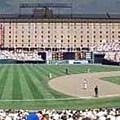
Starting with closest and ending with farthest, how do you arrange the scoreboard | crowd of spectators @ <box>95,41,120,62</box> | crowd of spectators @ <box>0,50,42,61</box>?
crowd of spectators @ <box>95,41,120,62</box>, crowd of spectators @ <box>0,50,42,61</box>, the scoreboard

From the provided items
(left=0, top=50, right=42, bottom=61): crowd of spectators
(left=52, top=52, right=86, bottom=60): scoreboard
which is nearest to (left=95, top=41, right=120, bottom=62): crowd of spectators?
(left=52, top=52, right=86, bottom=60): scoreboard

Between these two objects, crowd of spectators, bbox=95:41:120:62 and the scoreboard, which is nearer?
crowd of spectators, bbox=95:41:120:62

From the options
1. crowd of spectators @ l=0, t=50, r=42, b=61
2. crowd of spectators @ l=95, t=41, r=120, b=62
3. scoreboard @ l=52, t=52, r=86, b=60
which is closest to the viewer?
crowd of spectators @ l=95, t=41, r=120, b=62

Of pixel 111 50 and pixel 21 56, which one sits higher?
pixel 111 50

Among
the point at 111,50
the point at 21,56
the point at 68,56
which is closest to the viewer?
the point at 21,56

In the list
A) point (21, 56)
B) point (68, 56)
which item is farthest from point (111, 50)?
point (21, 56)

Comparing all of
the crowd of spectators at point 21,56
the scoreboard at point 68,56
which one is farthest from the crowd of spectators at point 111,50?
the crowd of spectators at point 21,56

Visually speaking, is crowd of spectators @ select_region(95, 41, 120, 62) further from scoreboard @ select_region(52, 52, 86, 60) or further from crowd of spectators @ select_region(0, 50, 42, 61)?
crowd of spectators @ select_region(0, 50, 42, 61)

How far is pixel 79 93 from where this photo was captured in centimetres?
5219

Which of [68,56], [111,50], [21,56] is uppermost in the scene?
[111,50]

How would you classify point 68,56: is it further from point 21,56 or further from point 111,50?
point 111,50

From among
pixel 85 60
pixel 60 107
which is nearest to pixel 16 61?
pixel 85 60

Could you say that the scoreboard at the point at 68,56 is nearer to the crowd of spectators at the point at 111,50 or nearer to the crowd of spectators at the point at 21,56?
the crowd of spectators at the point at 21,56

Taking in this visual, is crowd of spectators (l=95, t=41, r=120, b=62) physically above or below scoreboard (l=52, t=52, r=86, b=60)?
above
